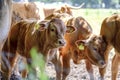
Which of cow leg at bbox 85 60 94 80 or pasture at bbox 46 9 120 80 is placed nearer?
pasture at bbox 46 9 120 80

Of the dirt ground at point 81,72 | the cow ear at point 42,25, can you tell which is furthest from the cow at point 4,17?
the dirt ground at point 81,72

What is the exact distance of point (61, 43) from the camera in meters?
1.55

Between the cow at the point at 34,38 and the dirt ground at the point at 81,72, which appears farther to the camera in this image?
the dirt ground at the point at 81,72

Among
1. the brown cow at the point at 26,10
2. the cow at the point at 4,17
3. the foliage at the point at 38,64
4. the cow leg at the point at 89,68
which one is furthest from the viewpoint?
the brown cow at the point at 26,10

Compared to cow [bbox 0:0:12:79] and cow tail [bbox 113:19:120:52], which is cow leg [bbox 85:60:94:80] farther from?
cow [bbox 0:0:12:79]

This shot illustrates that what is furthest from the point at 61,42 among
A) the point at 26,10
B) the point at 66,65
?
the point at 26,10

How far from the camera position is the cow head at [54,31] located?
1.57m

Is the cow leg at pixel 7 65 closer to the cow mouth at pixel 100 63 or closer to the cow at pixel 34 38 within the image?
the cow at pixel 34 38

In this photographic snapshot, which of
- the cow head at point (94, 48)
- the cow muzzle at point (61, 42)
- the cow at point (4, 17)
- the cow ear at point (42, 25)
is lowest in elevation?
the cow head at point (94, 48)

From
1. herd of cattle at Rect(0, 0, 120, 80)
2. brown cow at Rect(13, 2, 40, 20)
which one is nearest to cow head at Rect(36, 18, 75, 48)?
herd of cattle at Rect(0, 0, 120, 80)

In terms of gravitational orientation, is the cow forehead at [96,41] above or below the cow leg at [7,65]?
above

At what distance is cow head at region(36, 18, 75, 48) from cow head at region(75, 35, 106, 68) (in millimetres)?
157

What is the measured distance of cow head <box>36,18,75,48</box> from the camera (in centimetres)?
157

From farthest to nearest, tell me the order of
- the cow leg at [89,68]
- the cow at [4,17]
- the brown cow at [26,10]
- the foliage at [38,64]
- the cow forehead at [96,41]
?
the brown cow at [26,10], the cow leg at [89,68], the cow forehead at [96,41], the cow at [4,17], the foliage at [38,64]
